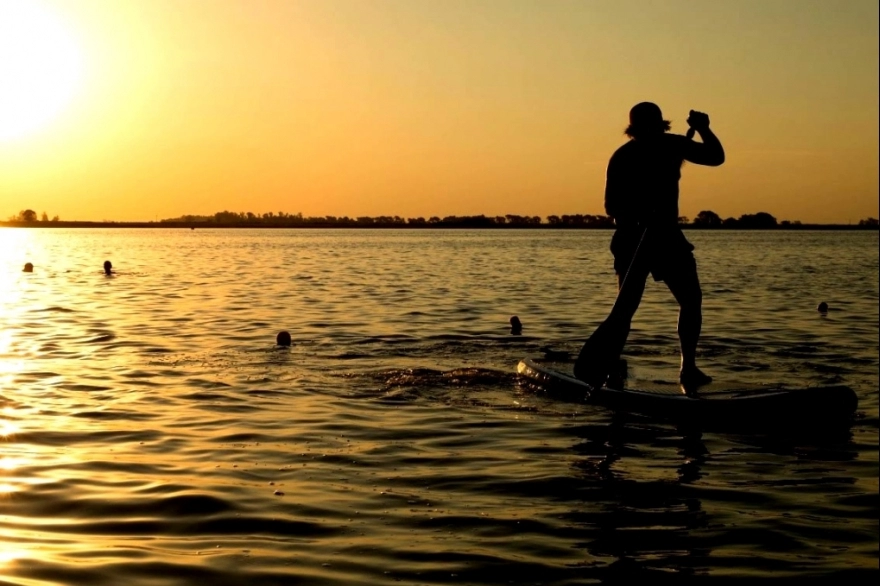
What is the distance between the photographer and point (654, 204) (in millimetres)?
10539

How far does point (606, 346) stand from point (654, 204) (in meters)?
1.66

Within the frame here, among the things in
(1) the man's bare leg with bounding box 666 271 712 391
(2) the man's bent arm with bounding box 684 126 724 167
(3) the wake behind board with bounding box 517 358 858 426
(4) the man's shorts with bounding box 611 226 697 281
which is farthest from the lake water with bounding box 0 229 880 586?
(2) the man's bent arm with bounding box 684 126 724 167

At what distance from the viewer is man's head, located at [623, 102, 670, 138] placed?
10.5m

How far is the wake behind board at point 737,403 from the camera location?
982 centimetres

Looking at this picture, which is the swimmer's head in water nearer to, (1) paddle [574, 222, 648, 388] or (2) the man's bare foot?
(1) paddle [574, 222, 648, 388]

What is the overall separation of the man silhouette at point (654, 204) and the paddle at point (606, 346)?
2 cm

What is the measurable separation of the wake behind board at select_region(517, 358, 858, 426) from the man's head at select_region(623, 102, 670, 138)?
282cm

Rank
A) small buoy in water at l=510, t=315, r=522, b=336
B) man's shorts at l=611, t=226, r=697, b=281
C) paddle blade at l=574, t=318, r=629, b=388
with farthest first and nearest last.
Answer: small buoy in water at l=510, t=315, r=522, b=336 → paddle blade at l=574, t=318, r=629, b=388 → man's shorts at l=611, t=226, r=697, b=281

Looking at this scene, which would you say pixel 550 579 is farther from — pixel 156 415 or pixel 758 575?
pixel 156 415

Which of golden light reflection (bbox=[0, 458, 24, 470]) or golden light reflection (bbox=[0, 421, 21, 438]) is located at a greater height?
golden light reflection (bbox=[0, 421, 21, 438])

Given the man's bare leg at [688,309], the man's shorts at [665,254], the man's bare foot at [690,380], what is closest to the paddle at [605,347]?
the man's shorts at [665,254]

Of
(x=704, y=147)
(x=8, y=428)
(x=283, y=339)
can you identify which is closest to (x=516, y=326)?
(x=283, y=339)

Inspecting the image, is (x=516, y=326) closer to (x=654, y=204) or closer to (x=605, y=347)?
(x=605, y=347)

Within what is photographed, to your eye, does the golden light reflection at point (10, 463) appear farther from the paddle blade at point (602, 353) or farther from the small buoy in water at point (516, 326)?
the small buoy in water at point (516, 326)
